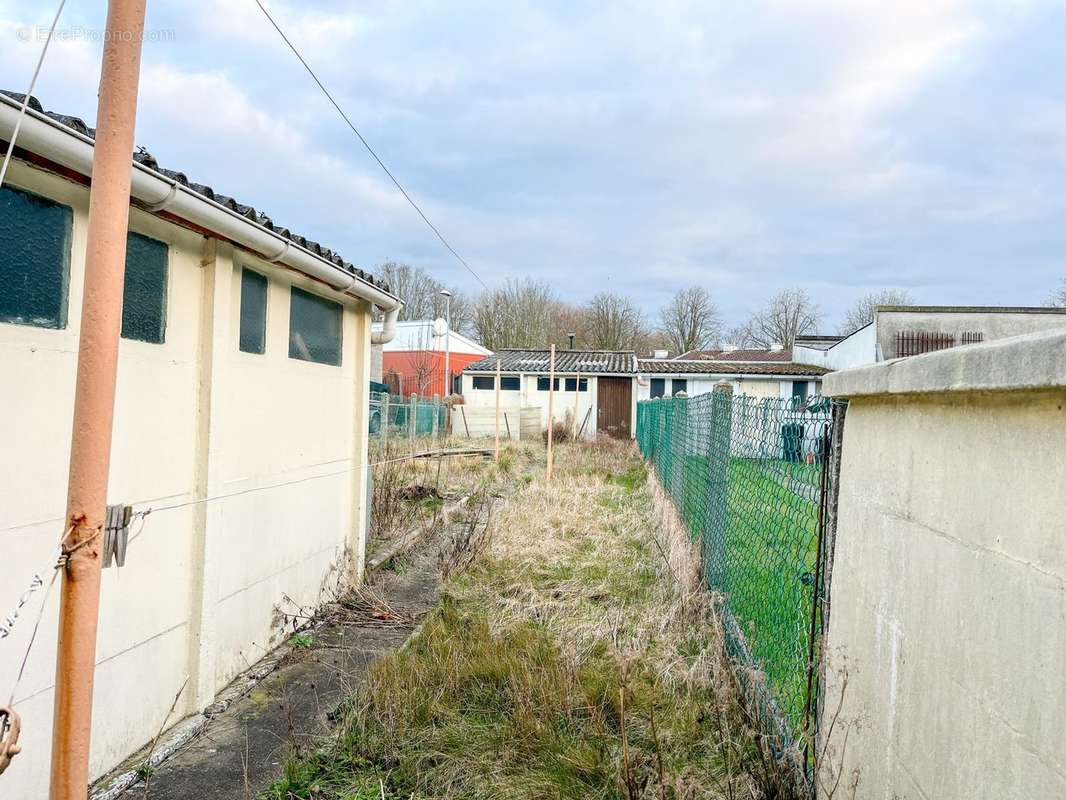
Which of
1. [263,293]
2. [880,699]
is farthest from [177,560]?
[880,699]

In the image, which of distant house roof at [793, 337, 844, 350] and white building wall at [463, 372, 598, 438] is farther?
distant house roof at [793, 337, 844, 350]

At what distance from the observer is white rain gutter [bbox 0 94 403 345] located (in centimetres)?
239

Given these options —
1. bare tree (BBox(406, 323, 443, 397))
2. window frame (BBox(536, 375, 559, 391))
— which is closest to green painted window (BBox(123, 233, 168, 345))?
window frame (BBox(536, 375, 559, 391))

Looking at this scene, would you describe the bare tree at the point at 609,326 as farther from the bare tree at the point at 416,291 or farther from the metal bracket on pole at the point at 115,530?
the metal bracket on pole at the point at 115,530

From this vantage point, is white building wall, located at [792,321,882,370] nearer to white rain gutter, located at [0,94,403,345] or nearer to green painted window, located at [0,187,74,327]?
white rain gutter, located at [0,94,403,345]

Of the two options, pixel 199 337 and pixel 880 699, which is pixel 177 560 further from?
pixel 880 699

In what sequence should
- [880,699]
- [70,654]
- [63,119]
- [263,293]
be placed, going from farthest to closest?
[263,293] < [63,119] < [880,699] < [70,654]

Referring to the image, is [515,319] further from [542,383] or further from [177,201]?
[177,201]

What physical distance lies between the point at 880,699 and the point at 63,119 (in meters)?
3.18

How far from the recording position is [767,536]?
3.74 m

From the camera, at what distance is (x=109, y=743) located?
312 centimetres

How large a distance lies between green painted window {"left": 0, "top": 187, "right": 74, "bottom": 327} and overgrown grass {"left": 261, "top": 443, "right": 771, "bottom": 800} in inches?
82.8

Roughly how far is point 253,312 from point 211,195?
1037 millimetres

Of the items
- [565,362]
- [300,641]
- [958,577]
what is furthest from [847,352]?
[958,577]
